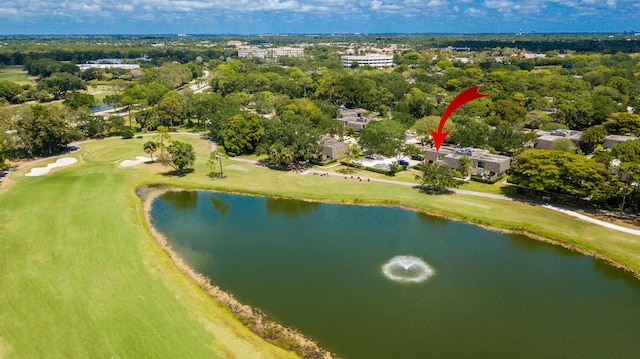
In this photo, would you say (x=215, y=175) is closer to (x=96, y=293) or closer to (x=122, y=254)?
(x=122, y=254)

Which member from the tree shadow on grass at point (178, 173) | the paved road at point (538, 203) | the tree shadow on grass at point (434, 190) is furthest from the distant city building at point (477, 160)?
the tree shadow on grass at point (178, 173)

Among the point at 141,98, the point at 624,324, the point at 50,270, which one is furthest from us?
the point at 141,98

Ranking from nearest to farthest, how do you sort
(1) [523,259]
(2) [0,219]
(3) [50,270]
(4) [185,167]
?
(3) [50,270]
(1) [523,259]
(2) [0,219]
(4) [185,167]

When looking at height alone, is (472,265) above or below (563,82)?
below

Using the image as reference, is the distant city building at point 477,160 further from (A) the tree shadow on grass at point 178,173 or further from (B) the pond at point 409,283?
(A) the tree shadow on grass at point 178,173

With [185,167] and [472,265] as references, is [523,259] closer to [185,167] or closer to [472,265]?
[472,265]

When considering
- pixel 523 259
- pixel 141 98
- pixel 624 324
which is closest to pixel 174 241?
pixel 523 259

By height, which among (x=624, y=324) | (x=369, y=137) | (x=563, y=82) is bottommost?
(x=624, y=324)
